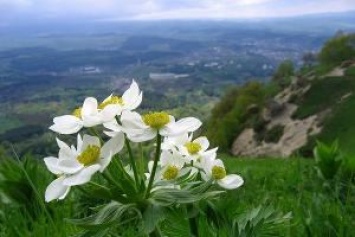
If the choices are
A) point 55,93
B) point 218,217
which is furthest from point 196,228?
point 55,93

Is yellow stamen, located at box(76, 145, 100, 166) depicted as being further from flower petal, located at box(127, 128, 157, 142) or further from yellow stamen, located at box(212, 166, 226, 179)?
yellow stamen, located at box(212, 166, 226, 179)

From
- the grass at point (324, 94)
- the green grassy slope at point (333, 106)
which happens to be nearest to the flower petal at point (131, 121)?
the green grassy slope at point (333, 106)

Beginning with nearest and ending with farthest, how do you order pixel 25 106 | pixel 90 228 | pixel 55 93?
pixel 90 228, pixel 25 106, pixel 55 93

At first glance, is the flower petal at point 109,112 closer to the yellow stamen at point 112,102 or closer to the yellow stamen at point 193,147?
the yellow stamen at point 112,102

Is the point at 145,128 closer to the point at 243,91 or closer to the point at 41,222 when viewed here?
the point at 41,222

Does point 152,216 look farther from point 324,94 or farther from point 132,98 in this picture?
point 324,94

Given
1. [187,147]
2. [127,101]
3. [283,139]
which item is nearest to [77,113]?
[127,101]

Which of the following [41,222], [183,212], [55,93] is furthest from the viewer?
[55,93]
